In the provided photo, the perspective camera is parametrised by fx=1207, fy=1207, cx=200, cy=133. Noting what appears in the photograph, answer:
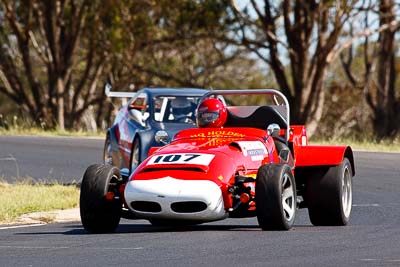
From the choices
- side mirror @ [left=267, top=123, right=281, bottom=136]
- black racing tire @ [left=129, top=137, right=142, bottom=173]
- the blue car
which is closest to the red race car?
side mirror @ [left=267, top=123, right=281, bottom=136]

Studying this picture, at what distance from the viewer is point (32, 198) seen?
52.9ft

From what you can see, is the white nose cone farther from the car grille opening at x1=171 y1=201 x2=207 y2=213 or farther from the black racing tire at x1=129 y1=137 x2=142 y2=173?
the black racing tire at x1=129 y1=137 x2=142 y2=173

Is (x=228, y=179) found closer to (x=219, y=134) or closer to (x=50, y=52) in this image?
(x=219, y=134)

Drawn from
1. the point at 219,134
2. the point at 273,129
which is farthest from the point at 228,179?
the point at 273,129

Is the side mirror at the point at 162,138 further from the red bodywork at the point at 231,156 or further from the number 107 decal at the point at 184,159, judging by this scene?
the number 107 decal at the point at 184,159

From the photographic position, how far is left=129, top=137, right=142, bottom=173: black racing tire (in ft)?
58.3

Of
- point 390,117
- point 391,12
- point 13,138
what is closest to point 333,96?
point 390,117

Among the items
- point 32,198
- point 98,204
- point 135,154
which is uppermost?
point 98,204

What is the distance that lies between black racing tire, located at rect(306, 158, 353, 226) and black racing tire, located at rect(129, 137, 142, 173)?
17.7ft

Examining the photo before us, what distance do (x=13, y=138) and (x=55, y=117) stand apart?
43.6 feet

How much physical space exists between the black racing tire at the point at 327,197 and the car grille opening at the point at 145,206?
2144 millimetres

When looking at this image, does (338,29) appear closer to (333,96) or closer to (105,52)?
(105,52)

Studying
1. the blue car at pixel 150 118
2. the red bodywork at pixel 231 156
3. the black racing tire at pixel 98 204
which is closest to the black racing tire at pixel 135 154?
the blue car at pixel 150 118

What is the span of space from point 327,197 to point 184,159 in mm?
1923
